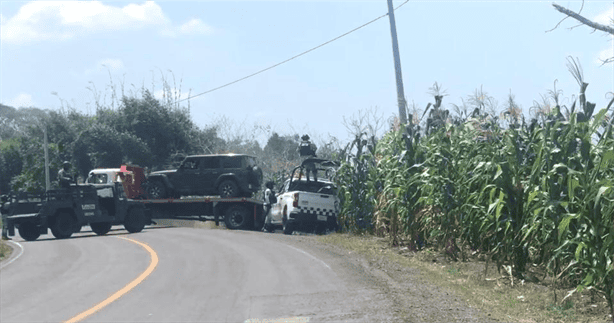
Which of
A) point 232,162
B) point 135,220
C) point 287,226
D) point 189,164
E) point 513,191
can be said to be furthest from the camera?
point 189,164

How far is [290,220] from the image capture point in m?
20.3

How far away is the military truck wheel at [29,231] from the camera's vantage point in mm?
20625

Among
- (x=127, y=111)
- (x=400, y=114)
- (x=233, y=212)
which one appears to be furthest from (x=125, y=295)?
(x=127, y=111)

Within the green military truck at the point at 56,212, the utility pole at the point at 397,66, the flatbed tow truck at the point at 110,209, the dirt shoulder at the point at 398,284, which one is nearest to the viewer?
the dirt shoulder at the point at 398,284

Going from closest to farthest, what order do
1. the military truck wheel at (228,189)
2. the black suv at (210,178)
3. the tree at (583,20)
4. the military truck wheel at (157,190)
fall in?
the tree at (583,20), the military truck wheel at (228,189), the black suv at (210,178), the military truck wheel at (157,190)

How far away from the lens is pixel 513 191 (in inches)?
390

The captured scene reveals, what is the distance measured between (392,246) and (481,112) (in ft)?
12.3

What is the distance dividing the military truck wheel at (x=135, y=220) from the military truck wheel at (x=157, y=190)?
244 cm

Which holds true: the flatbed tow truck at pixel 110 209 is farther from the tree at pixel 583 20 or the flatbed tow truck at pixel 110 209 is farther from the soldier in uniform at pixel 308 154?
the tree at pixel 583 20

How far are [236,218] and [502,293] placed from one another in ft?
52.0

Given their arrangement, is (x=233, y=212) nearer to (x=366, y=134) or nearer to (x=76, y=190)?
(x=76, y=190)

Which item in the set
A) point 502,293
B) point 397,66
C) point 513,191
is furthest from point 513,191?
point 397,66

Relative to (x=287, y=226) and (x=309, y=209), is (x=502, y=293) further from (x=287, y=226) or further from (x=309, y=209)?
(x=287, y=226)

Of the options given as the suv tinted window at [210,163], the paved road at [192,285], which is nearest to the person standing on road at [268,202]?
the suv tinted window at [210,163]
